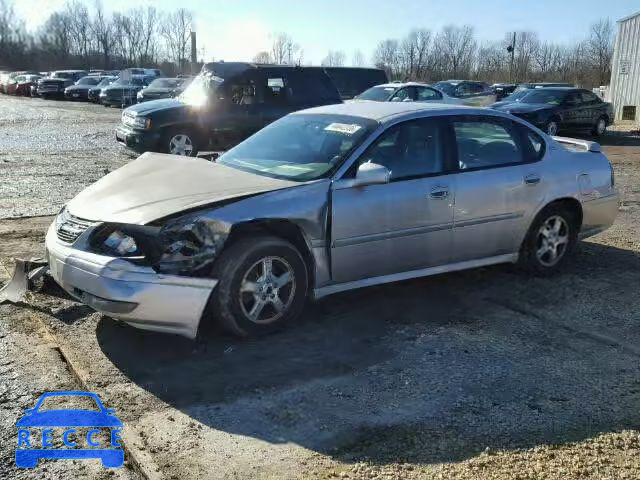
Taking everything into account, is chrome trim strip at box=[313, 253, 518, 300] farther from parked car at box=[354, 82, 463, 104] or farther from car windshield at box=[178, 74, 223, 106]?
parked car at box=[354, 82, 463, 104]

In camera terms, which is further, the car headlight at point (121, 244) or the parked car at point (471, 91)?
the parked car at point (471, 91)

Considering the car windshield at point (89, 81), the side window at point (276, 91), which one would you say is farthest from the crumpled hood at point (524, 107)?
the car windshield at point (89, 81)

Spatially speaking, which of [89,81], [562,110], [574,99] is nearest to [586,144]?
[562,110]

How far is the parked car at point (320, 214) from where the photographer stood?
418cm

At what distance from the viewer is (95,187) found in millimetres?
5008

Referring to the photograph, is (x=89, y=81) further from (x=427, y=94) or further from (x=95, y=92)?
(x=427, y=94)

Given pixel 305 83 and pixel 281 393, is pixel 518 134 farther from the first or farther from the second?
pixel 305 83

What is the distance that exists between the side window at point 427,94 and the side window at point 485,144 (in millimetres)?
12523

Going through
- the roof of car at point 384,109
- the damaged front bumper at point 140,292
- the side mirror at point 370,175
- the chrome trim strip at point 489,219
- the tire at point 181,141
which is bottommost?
the damaged front bumper at point 140,292

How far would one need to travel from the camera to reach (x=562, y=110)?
1950cm

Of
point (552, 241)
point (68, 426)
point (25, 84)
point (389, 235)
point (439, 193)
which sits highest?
point (25, 84)

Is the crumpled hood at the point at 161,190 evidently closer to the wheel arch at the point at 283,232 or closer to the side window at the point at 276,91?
the wheel arch at the point at 283,232

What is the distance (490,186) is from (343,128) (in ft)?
4.36

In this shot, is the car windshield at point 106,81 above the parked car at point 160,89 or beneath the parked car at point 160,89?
above
